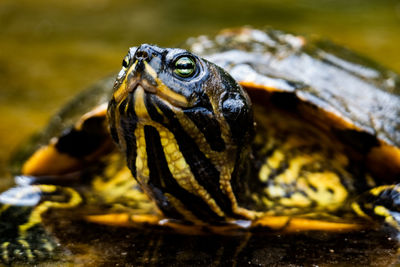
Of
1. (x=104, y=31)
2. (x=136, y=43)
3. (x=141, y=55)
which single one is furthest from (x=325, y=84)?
(x=104, y=31)

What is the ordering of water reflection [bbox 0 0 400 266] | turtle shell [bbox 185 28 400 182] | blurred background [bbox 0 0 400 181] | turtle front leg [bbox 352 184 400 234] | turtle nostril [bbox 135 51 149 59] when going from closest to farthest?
1. turtle nostril [bbox 135 51 149 59]
2. water reflection [bbox 0 0 400 266]
3. turtle front leg [bbox 352 184 400 234]
4. turtle shell [bbox 185 28 400 182]
5. blurred background [bbox 0 0 400 181]

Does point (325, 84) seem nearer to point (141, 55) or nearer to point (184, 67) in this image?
point (184, 67)

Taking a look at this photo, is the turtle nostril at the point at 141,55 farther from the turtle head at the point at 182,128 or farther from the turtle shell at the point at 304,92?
the turtle shell at the point at 304,92

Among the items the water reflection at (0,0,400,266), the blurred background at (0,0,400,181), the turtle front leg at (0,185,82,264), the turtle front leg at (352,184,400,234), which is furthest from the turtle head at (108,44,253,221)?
the blurred background at (0,0,400,181)

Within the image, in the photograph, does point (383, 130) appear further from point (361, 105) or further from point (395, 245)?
point (395, 245)

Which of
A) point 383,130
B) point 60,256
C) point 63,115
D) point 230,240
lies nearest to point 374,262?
point 230,240

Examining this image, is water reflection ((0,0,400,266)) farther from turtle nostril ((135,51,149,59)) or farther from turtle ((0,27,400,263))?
turtle nostril ((135,51,149,59))
